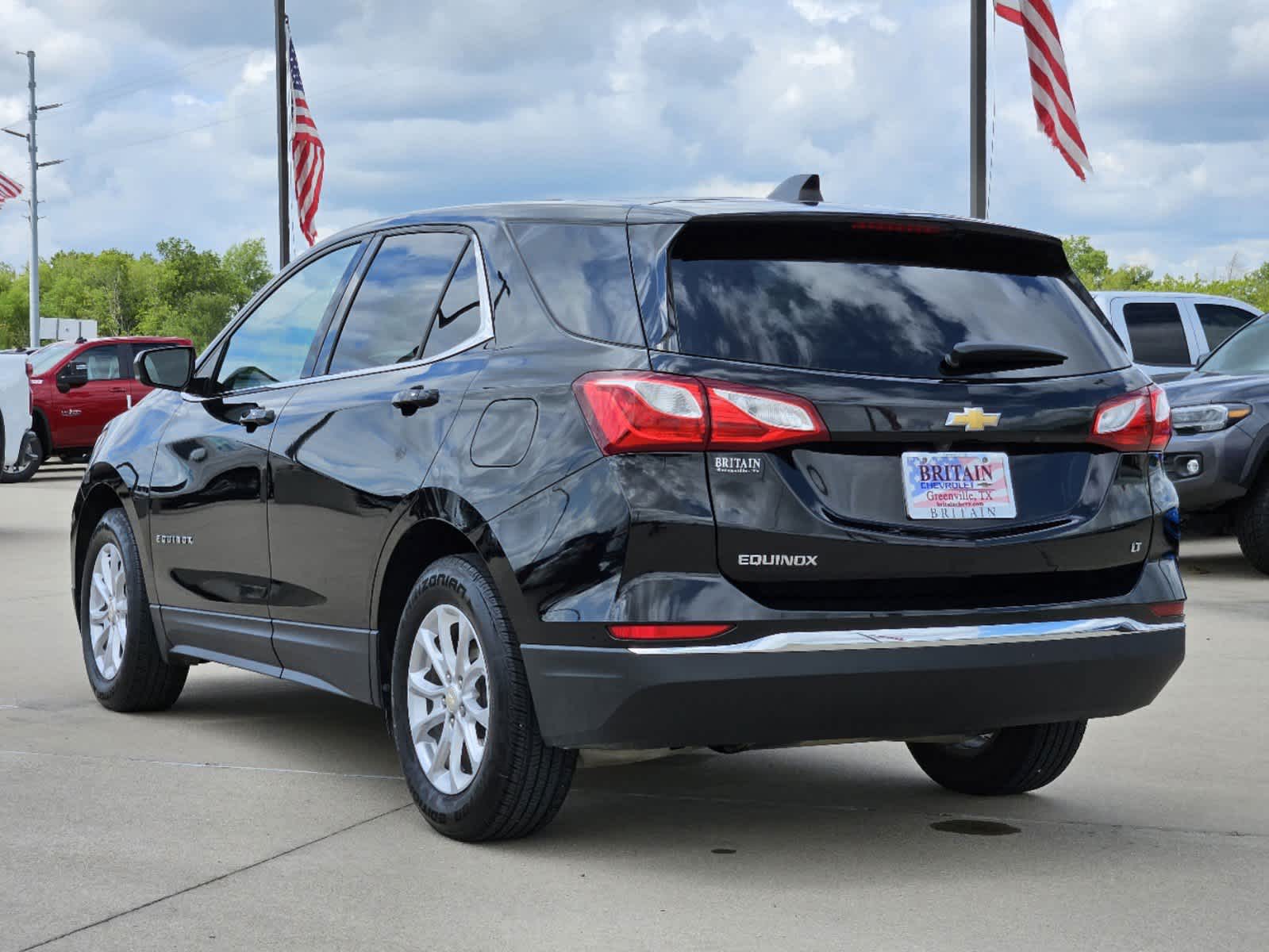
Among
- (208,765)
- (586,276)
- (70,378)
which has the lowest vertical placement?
(208,765)

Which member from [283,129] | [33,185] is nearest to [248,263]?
[33,185]

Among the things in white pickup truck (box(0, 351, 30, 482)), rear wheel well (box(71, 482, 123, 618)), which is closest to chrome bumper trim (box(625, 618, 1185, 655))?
rear wheel well (box(71, 482, 123, 618))

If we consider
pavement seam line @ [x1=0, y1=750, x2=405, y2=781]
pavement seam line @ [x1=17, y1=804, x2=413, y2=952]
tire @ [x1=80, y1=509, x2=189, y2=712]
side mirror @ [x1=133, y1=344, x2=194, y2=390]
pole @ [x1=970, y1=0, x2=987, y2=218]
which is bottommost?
pavement seam line @ [x1=0, y1=750, x2=405, y2=781]

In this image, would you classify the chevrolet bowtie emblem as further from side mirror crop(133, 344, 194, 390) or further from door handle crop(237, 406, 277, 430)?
side mirror crop(133, 344, 194, 390)

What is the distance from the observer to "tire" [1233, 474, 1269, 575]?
12.2 meters

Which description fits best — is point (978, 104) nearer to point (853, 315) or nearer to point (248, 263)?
point (853, 315)

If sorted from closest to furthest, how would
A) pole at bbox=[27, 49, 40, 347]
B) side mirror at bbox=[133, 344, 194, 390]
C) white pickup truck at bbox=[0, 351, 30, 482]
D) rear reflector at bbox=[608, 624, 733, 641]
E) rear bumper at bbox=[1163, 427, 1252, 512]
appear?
rear reflector at bbox=[608, 624, 733, 641] < side mirror at bbox=[133, 344, 194, 390] < rear bumper at bbox=[1163, 427, 1252, 512] < white pickup truck at bbox=[0, 351, 30, 482] < pole at bbox=[27, 49, 40, 347]

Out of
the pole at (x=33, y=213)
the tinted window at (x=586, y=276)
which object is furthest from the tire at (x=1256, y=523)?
the pole at (x=33, y=213)

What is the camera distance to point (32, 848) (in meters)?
4.97

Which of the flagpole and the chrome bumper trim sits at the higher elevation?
the flagpole

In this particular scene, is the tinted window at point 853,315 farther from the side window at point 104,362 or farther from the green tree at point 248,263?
the green tree at point 248,263

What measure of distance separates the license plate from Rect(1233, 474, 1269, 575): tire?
8.13 metres

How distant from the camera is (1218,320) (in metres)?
16.4

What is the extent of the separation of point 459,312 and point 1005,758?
2159 mm
